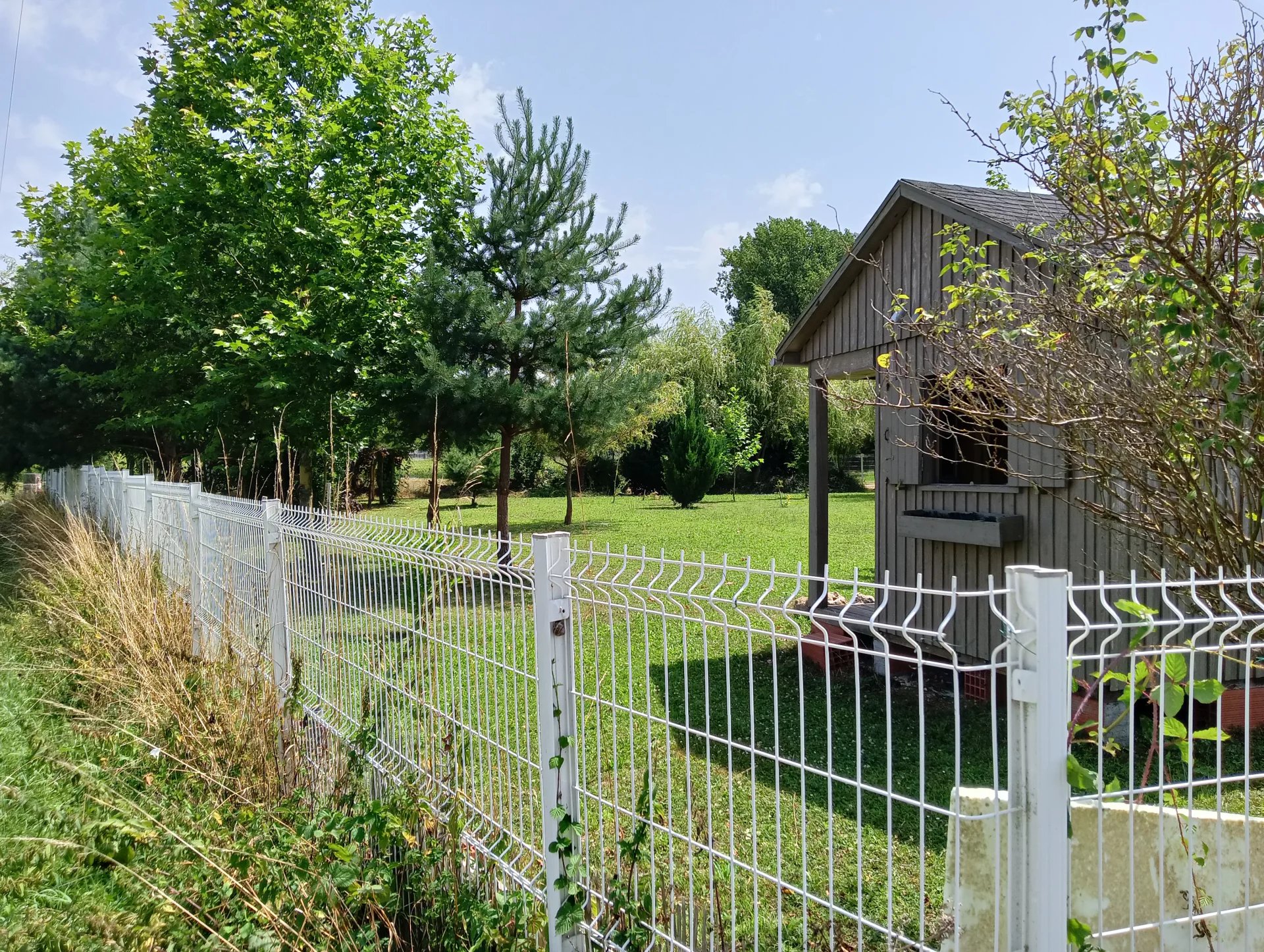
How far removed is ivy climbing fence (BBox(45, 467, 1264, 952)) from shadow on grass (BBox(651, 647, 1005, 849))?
0.04 m

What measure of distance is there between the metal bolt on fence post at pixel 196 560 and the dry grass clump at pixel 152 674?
9cm

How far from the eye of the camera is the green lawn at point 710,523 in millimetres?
14344

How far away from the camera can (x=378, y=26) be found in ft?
42.8

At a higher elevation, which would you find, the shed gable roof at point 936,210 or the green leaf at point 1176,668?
the shed gable roof at point 936,210

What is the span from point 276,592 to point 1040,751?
13.8 feet

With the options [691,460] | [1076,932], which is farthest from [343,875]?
[691,460]

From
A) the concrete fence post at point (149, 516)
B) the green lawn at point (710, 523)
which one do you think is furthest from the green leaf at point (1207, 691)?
the concrete fence post at point (149, 516)

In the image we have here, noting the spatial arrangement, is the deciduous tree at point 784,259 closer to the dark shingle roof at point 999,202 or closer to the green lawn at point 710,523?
the green lawn at point 710,523

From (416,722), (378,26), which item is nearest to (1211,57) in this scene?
(416,722)

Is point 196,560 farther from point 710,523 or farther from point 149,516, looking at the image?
point 710,523

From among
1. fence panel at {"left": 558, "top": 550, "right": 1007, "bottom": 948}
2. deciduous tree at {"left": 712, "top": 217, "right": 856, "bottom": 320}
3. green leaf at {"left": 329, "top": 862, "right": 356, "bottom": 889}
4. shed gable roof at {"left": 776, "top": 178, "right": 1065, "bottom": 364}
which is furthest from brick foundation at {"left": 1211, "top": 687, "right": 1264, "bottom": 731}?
deciduous tree at {"left": 712, "top": 217, "right": 856, "bottom": 320}

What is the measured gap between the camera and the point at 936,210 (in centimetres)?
668

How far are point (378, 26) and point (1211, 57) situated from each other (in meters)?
13.0

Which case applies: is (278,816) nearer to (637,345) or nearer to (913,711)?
(913,711)
